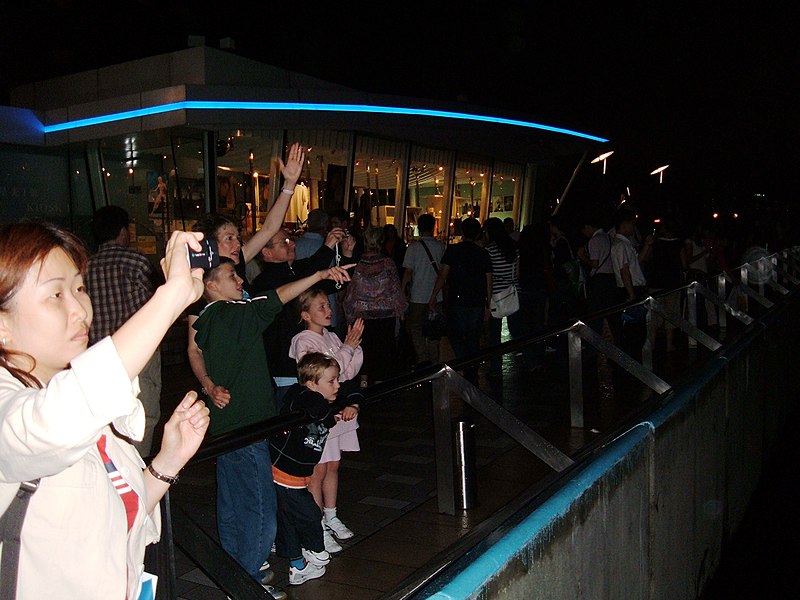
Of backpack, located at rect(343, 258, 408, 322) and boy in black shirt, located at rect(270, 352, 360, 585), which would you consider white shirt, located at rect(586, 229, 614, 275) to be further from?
boy in black shirt, located at rect(270, 352, 360, 585)

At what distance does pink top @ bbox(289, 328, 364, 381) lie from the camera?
4.90 metres

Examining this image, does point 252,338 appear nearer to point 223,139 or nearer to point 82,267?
point 82,267

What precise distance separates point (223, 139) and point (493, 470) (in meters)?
11.0

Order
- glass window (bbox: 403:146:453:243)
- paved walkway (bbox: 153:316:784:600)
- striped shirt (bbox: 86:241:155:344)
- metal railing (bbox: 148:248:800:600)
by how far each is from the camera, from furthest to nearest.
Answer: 1. glass window (bbox: 403:146:453:243)
2. striped shirt (bbox: 86:241:155:344)
3. paved walkway (bbox: 153:316:784:600)
4. metal railing (bbox: 148:248:800:600)

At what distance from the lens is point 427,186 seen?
20766mm

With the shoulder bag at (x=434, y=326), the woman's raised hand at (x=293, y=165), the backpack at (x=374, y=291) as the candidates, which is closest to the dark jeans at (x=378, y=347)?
the backpack at (x=374, y=291)

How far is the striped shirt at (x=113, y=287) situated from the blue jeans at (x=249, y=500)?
193cm

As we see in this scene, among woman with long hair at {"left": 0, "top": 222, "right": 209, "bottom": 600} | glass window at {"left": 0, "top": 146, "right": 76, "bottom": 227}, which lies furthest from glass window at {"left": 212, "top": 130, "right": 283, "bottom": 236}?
woman with long hair at {"left": 0, "top": 222, "right": 209, "bottom": 600}

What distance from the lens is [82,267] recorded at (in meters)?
1.87

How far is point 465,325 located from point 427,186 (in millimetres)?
12065

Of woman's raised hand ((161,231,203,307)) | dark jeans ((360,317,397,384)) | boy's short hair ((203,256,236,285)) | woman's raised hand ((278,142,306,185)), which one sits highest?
woman's raised hand ((278,142,306,185))

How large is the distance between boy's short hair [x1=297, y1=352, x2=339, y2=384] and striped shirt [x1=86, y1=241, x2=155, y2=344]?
1.51 meters

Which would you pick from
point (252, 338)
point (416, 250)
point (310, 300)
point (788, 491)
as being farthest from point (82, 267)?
point (416, 250)

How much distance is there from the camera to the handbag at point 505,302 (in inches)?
378
